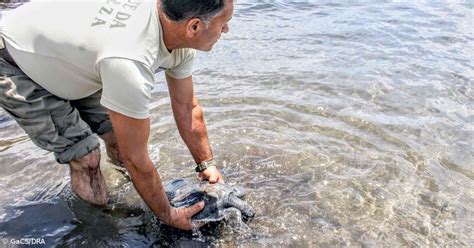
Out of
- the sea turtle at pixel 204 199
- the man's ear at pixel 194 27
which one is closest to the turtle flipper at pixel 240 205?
the sea turtle at pixel 204 199

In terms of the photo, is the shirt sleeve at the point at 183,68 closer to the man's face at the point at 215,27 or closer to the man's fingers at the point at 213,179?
the man's face at the point at 215,27

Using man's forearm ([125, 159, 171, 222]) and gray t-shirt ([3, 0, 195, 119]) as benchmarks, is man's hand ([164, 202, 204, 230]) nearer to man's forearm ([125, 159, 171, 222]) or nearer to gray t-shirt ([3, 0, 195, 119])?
man's forearm ([125, 159, 171, 222])

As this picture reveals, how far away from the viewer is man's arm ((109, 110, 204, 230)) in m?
2.65

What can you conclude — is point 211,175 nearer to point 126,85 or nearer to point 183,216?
point 183,216

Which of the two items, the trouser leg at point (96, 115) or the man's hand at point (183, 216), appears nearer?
the man's hand at point (183, 216)

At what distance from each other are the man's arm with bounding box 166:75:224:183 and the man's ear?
73 cm

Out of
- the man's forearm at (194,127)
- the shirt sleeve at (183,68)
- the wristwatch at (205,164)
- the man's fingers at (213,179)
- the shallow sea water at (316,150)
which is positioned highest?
the shirt sleeve at (183,68)

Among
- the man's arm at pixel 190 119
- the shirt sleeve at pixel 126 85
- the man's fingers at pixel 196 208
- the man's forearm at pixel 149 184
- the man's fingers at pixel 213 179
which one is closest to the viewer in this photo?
the shirt sleeve at pixel 126 85

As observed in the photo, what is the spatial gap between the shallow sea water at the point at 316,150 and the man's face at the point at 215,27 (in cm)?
141

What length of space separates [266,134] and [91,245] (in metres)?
2.14

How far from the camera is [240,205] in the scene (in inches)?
140

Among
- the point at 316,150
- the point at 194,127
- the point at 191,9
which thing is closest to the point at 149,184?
the point at 194,127

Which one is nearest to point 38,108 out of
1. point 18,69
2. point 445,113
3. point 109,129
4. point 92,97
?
point 18,69

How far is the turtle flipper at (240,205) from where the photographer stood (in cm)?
351
